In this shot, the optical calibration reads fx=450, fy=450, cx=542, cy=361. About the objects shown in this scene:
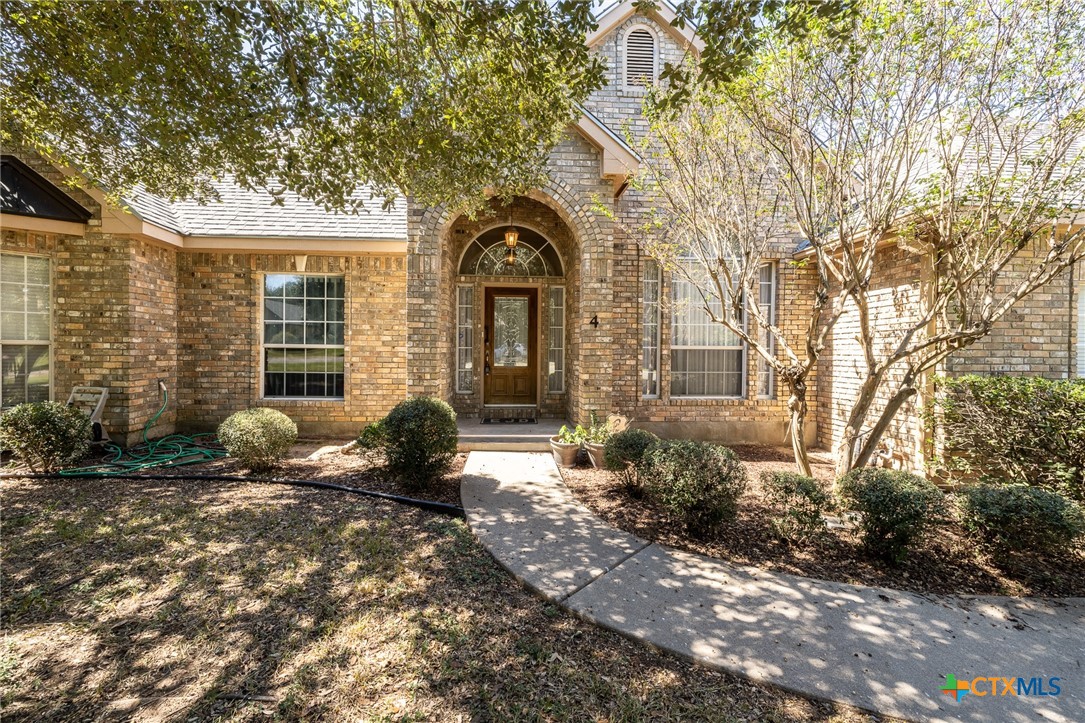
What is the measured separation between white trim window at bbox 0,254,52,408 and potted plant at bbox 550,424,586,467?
315 inches

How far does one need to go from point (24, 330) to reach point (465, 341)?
6.69 meters

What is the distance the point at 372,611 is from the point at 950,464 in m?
7.04

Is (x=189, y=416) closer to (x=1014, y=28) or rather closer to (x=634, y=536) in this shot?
(x=634, y=536)

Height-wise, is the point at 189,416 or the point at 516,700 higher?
the point at 189,416

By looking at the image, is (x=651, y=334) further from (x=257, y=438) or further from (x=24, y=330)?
(x=24, y=330)

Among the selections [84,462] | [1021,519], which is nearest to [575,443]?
[1021,519]

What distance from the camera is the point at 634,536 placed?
4.35 m

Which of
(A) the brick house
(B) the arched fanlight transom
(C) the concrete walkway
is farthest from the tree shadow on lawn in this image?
(B) the arched fanlight transom

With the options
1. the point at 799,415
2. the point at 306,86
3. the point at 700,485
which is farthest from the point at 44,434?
the point at 799,415

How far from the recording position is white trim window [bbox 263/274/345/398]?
8477 millimetres

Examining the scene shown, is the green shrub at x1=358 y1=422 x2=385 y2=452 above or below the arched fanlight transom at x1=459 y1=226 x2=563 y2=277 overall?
below

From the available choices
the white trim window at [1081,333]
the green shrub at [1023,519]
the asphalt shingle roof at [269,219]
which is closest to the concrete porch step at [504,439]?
the asphalt shingle roof at [269,219]

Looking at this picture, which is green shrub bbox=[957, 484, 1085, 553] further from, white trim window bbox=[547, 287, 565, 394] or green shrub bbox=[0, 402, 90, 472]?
green shrub bbox=[0, 402, 90, 472]

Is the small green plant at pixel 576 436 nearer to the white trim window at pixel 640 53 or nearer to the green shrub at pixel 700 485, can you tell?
the green shrub at pixel 700 485
